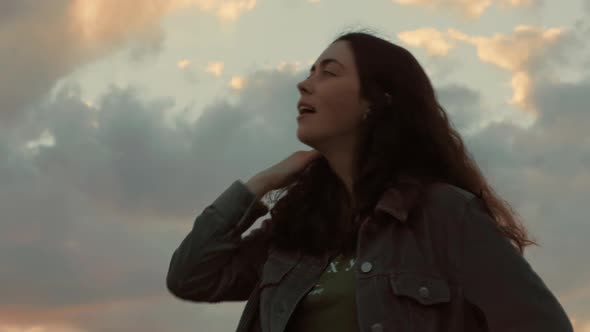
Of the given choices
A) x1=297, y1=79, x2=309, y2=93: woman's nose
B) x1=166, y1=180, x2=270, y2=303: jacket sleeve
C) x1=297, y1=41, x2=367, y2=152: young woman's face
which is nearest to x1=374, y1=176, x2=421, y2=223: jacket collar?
x1=297, y1=41, x2=367, y2=152: young woman's face

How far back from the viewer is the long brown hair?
5.81 meters

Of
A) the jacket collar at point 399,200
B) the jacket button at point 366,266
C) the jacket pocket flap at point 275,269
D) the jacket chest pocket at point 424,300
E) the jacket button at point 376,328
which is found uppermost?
the jacket collar at point 399,200

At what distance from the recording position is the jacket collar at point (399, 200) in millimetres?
5582

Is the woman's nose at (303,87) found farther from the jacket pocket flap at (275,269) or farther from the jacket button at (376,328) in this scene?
the jacket button at (376,328)

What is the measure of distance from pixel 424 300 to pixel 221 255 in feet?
5.13

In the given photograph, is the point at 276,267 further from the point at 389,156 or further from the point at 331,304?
the point at 389,156

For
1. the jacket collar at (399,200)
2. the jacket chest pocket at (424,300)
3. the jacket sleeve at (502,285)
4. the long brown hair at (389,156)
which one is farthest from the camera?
the long brown hair at (389,156)

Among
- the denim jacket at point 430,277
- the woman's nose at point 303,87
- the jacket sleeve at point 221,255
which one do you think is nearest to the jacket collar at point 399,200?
the denim jacket at point 430,277

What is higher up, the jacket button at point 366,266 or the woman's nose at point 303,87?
the woman's nose at point 303,87

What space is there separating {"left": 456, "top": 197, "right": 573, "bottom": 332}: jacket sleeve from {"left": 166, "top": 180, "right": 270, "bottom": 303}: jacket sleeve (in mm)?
1556

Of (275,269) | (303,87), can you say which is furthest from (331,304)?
(303,87)

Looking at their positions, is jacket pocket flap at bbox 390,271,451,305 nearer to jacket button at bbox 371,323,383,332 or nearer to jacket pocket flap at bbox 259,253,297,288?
jacket button at bbox 371,323,383,332

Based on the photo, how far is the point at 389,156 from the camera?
19.1ft

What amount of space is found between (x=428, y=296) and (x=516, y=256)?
52 centimetres
